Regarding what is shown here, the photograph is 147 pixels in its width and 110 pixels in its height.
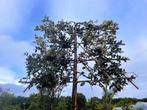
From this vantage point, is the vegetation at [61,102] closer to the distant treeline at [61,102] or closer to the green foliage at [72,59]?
the distant treeline at [61,102]

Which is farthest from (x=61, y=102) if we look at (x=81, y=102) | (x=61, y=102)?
(x=81, y=102)

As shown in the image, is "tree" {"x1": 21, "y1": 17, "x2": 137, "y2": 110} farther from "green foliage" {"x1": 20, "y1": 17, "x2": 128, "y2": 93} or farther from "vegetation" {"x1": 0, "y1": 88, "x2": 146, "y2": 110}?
"vegetation" {"x1": 0, "y1": 88, "x2": 146, "y2": 110}

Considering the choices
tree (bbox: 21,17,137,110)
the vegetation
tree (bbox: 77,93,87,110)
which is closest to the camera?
tree (bbox: 21,17,137,110)

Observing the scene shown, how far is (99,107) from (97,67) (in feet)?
82.5

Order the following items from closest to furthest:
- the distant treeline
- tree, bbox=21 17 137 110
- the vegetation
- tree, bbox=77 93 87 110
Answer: tree, bbox=21 17 137 110, the vegetation, the distant treeline, tree, bbox=77 93 87 110

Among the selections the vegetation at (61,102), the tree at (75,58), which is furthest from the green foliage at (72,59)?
the vegetation at (61,102)

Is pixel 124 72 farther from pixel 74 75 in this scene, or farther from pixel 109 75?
pixel 74 75

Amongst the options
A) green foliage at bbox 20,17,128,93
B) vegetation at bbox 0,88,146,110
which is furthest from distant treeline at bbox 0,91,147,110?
green foliage at bbox 20,17,128,93

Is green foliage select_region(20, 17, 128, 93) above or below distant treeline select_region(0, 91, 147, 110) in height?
below

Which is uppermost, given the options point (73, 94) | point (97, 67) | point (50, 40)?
point (50, 40)

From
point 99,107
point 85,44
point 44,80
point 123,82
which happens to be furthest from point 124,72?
point 99,107

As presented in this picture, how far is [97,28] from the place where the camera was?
732 inches

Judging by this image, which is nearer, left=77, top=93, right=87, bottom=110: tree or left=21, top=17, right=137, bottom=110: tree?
left=21, top=17, right=137, bottom=110: tree

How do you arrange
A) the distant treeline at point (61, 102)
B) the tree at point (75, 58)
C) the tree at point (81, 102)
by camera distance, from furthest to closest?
the tree at point (81, 102) → the distant treeline at point (61, 102) → the tree at point (75, 58)
